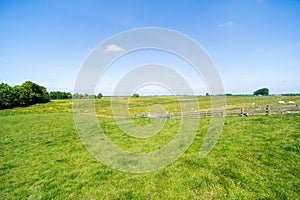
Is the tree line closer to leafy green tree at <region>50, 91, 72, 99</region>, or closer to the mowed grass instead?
leafy green tree at <region>50, 91, 72, 99</region>

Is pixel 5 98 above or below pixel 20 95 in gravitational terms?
below

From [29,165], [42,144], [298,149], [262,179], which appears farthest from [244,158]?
[42,144]

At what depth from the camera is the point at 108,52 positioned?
611cm

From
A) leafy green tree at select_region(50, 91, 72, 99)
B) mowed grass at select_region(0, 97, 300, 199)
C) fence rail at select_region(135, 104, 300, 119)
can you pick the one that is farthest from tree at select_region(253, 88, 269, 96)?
mowed grass at select_region(0, 97, 300, 199)

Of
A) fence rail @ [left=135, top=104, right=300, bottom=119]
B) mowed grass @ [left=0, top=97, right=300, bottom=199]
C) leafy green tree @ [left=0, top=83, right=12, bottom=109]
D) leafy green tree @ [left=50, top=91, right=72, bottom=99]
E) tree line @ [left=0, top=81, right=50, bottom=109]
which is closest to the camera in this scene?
mowed grass @ [left=0, top=97, right=300, bottom=199]

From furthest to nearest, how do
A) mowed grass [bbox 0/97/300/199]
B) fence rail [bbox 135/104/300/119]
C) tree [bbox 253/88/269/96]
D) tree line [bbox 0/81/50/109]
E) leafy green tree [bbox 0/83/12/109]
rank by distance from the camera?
tree [bbox 253/88/269/96], tree line [bbox 0/81/50/109], leafy green tree [bbox 0/83/12/109], fence rail [bbox 135/104/300/119], mowed grass [bbox 0/97/300/199]

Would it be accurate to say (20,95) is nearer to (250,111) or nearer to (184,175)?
(184,175)

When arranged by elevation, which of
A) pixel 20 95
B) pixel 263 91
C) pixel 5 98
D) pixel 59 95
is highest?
pixel 263 91

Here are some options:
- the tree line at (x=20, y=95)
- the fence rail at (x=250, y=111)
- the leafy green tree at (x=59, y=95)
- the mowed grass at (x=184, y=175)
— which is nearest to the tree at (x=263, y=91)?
the fence rail at (x=250, y=111)

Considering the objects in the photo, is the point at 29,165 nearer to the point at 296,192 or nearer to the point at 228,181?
the point at 228,181

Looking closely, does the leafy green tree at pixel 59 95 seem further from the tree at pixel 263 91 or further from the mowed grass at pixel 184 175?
the tree at pixel 263 91

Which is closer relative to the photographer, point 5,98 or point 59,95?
point 5,98

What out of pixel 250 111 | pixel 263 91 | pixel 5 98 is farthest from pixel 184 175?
pixel 263 91

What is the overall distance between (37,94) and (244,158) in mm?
81250
